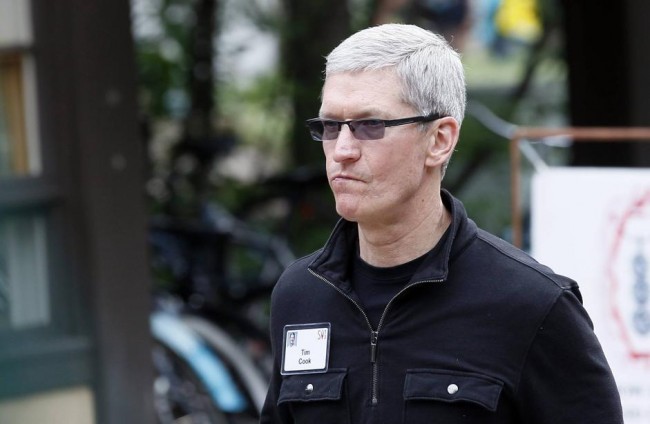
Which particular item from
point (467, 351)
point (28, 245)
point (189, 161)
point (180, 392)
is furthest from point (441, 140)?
point (189, 161)

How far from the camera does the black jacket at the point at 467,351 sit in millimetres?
2121

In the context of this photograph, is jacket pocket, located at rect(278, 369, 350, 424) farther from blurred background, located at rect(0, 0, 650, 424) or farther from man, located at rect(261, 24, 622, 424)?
blurred background, located at rect(0, 0, 650, 424)

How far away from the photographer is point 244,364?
244 inches

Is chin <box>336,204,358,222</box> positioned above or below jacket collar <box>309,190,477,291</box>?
above

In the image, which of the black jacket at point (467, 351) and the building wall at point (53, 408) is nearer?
the black jacket at point (467, 351)

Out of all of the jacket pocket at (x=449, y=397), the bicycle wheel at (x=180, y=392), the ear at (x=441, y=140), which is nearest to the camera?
the jacket pocket at (x=449, y=397)

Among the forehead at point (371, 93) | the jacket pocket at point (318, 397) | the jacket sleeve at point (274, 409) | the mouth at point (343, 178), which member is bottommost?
the jacket sleeve at point (274, 409)

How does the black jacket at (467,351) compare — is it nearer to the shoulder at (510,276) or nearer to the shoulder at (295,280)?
the shoulder at (510,276)

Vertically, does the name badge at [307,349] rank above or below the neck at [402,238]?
below

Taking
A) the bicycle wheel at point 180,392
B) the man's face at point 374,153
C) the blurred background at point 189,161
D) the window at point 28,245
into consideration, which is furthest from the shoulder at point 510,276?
the bicycle wheel at point 180,392

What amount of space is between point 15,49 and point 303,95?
10.2 feet

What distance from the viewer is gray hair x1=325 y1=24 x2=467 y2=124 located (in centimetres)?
215

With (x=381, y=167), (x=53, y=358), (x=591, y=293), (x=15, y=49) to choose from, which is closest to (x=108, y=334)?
(x=53, y=358)

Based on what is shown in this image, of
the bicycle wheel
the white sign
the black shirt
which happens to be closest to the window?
the bicycle wheel
